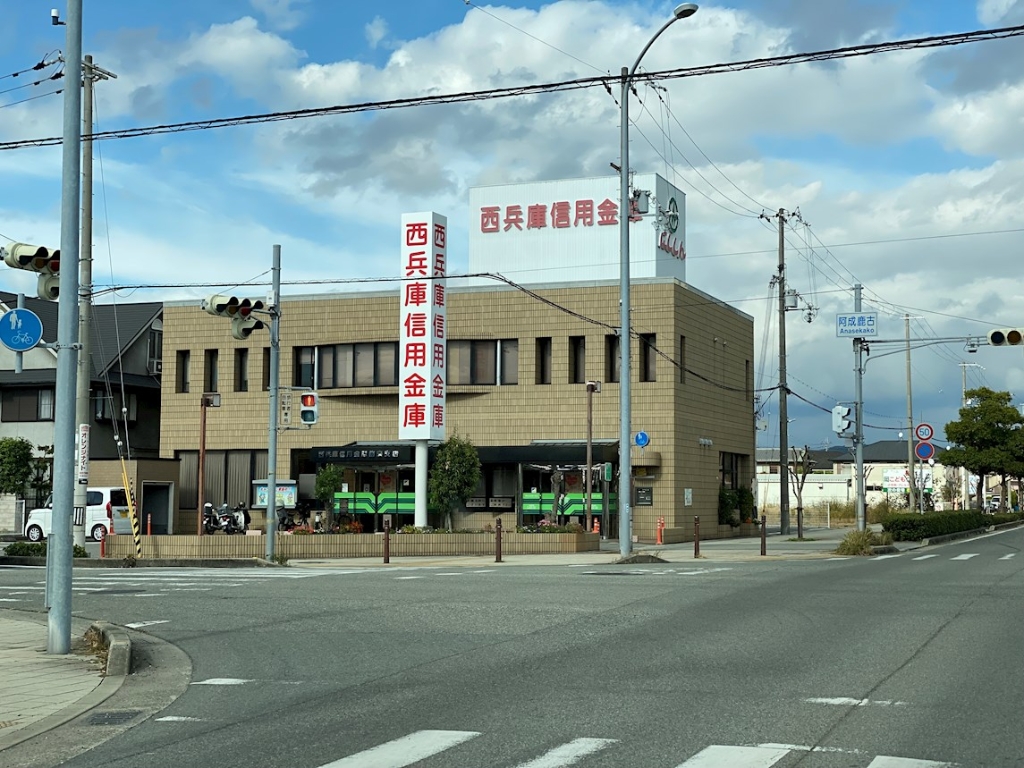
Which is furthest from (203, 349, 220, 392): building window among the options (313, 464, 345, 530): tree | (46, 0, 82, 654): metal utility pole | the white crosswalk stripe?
the white crosswalk stripe

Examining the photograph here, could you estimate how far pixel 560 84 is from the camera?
1956 centimetres

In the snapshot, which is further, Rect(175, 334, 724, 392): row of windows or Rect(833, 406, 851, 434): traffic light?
Rect(175, 334, 724, 392): row of windows

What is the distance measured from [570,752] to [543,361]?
37174 millimetres

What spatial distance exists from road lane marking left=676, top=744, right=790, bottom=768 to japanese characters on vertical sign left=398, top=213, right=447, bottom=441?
2858 cm

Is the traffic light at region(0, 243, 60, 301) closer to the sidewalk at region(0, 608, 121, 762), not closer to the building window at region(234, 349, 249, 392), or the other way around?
the sidewalk at region(0, 608, 121, 762)

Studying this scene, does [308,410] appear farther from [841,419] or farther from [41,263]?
[841,419]

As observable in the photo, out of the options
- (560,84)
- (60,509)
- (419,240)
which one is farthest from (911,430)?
(60,509)

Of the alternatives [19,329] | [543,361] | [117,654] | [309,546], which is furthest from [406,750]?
[543,361]

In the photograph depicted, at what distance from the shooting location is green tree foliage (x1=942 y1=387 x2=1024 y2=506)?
201 feet

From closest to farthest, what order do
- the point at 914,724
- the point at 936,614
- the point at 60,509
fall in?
the point at 914,724 < the point at 60,509 < the point at 936,614

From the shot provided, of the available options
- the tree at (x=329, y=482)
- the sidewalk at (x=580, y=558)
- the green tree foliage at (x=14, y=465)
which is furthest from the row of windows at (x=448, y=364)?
the sidewalk at (x=580, y=558)

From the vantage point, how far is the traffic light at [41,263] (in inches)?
514

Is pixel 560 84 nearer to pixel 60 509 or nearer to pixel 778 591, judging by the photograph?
pixel 778 591

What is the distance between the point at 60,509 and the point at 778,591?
10.3 metres
